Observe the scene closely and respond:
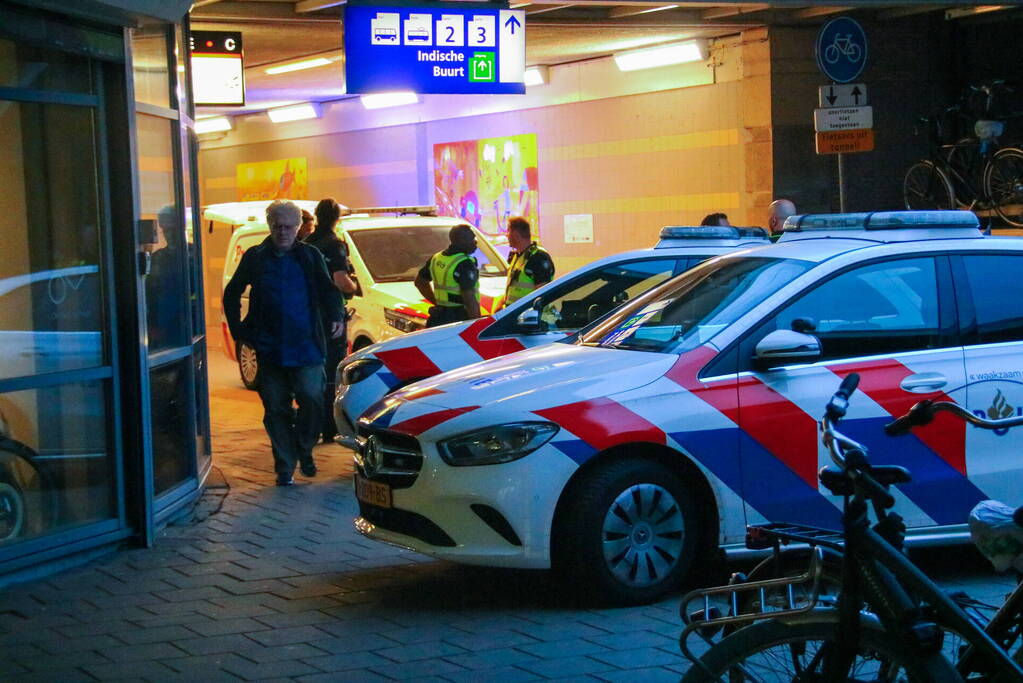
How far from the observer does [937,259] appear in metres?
6.77

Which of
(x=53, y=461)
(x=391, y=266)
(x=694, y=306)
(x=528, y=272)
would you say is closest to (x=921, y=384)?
(x=694, y=306)

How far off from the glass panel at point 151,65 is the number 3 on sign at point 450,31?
162 inches

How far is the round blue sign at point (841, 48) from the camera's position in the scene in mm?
12672

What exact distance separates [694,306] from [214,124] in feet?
68.8

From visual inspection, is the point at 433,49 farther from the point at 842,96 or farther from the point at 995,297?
the point at 995,297

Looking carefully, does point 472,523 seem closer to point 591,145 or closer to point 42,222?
point 42,222

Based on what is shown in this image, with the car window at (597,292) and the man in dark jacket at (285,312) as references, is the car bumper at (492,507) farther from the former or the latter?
the man in dark jacket at (285,312)

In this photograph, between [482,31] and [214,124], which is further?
[214,124]

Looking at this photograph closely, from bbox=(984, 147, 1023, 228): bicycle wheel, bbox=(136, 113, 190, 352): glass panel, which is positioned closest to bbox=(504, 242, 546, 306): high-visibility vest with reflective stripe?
bbox=(136, 113, 190, 352): glass panel

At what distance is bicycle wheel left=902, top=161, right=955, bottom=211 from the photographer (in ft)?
51.1

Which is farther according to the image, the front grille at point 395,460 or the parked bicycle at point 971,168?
the parked bicycle at point 971,168

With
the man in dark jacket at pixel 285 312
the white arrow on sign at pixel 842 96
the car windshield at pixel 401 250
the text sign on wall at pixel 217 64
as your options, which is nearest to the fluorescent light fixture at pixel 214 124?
the text sign on wall at pixel 217 64

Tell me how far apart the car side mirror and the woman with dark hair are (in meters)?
5.66

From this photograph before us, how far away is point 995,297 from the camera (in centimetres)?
678
